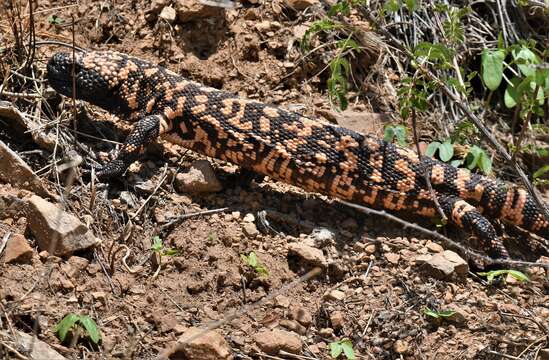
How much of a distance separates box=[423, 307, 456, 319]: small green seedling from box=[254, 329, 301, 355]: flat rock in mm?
842

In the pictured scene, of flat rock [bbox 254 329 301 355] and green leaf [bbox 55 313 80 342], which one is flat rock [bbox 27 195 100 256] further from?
flat rock [bbox 254 329 301 355]

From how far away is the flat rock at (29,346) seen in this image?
11.3 feet

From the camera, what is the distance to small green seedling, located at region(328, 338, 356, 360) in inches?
164

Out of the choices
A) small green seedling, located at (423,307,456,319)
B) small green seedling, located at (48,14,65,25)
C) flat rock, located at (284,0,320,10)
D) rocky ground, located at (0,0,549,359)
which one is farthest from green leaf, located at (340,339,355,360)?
small green seedling, located at (48,14,65,25)

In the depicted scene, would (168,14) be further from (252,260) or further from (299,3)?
(252,260)

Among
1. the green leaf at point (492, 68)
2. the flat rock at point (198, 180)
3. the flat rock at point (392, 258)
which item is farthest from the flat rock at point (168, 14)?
the green leaf at point (492, 68)

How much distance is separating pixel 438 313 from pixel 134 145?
2160mm

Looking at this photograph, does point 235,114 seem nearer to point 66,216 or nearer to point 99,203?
point 99,203

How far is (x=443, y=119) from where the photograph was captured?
20.6 feet

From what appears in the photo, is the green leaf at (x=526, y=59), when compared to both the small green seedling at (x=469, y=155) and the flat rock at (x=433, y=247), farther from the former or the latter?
the flat rock at (x=433, y=247)

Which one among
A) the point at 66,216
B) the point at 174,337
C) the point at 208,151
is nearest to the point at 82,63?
the point at 208,151

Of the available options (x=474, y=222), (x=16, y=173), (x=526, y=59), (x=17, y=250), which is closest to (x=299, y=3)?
(x=474, y=222)

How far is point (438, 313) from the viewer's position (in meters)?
4.54

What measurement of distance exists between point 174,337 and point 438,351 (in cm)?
148
